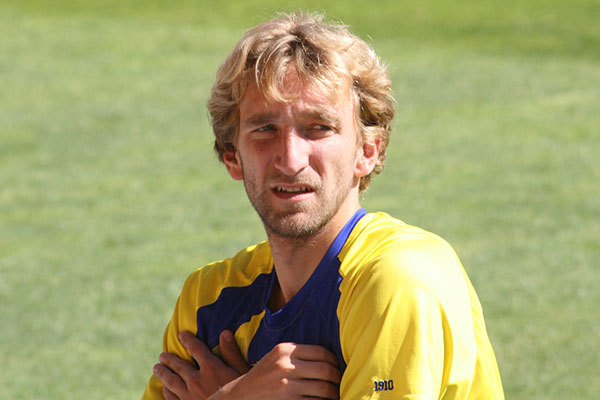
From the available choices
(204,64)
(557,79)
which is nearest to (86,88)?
(204,64)

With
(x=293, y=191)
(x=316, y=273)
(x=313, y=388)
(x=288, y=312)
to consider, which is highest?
(x=293, y=191)

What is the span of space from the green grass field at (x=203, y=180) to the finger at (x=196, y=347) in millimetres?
1421

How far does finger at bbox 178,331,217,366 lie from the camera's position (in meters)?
3.13

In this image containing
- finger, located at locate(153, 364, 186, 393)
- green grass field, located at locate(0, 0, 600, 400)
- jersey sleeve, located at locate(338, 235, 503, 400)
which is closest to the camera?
jersey sleeve, located at locate(338, 235, 503, 400)

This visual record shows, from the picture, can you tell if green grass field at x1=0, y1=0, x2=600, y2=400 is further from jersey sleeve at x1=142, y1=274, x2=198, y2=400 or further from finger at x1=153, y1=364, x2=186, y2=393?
finger at x1=153, y1=364, x2=186, y2=393

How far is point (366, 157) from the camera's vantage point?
316 centimetres

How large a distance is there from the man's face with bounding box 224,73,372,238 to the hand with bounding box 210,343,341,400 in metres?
0.37

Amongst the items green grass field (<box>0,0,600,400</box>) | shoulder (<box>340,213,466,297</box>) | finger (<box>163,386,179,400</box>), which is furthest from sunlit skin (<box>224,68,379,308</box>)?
green grass field (<box>0,0,600,400</box>)

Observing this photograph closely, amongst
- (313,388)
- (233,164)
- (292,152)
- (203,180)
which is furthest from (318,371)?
(203,180)

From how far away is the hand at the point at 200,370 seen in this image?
309 centimetres

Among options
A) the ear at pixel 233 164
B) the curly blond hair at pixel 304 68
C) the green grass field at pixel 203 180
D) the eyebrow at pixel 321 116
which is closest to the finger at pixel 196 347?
the ear at pixel 233 164

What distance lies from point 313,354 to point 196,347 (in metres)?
0.58

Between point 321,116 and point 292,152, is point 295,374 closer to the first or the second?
point 292,152

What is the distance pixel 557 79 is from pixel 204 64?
23.8ft
